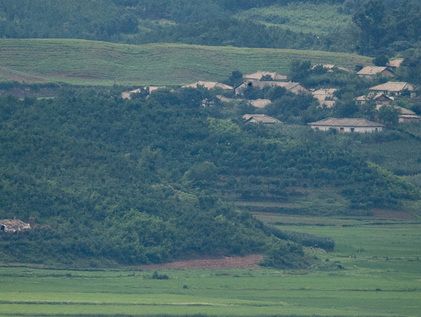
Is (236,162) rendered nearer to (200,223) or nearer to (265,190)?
(265,190)

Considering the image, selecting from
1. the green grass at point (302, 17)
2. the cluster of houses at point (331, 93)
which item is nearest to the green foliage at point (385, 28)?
the cluster of houses at point (331, 93)

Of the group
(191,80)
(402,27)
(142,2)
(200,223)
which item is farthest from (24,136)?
(142,2)

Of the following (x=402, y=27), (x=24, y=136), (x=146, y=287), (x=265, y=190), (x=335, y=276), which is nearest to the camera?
(x=146, y=287)

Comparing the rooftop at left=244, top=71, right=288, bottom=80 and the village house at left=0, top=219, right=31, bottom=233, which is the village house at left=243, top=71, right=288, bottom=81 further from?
the village house at left=0, top=219, right=31, bottom=233

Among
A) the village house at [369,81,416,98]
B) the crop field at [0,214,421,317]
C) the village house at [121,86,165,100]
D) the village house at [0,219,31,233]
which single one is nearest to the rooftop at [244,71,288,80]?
the village house at [369,81,416,98]

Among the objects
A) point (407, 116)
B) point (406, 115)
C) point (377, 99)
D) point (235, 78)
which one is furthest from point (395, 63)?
point (407, 116)

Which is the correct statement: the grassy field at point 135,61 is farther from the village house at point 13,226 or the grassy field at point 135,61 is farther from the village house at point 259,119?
the village house at point 13,226
